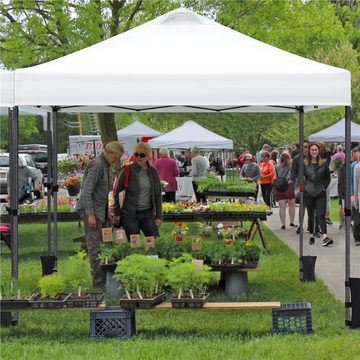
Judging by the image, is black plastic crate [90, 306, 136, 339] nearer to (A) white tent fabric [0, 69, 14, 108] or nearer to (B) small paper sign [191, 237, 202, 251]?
(A) white tent fabric [0, 69, 14, 108]

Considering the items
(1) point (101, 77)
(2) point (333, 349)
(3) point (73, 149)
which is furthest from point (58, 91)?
(3) point (73, 149)

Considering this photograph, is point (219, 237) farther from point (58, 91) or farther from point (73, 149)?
point (73, 149)

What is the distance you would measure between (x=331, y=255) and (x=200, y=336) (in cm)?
676

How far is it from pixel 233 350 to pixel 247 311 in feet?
6.79

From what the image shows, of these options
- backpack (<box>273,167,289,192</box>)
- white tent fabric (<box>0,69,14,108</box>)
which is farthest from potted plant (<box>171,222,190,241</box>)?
backpack (<box>273,167,289,192</box>)

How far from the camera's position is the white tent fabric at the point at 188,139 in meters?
30.7

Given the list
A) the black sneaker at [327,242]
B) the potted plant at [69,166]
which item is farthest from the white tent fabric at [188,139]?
the black sneaker at [327,242]

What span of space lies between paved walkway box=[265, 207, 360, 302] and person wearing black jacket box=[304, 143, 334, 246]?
1.47 ft

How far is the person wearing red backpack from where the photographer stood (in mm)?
11047

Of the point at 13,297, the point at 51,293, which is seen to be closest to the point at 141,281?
the point at 51,293

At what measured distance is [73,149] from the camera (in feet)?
169

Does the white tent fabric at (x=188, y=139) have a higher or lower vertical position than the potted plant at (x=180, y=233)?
higher

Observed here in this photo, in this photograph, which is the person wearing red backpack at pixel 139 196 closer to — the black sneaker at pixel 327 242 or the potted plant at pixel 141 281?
the potted plant at pixel 141 281

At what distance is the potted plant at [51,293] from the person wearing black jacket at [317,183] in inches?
330
